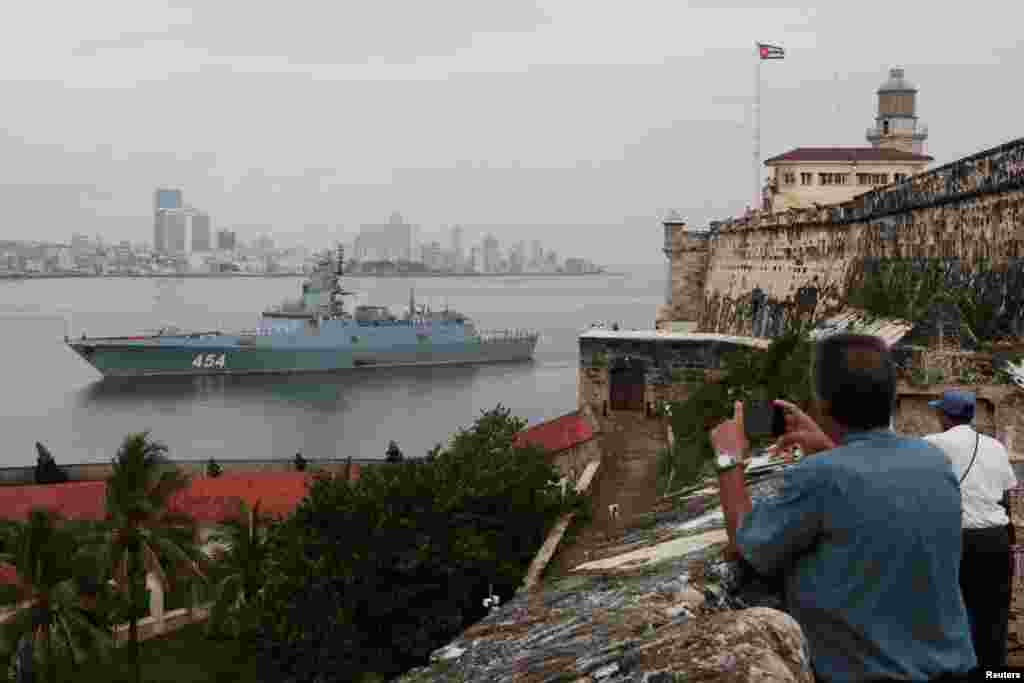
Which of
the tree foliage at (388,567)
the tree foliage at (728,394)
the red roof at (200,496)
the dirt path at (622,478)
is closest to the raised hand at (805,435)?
the dirt path at (622,478)

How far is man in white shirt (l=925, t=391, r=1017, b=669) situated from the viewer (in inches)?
123

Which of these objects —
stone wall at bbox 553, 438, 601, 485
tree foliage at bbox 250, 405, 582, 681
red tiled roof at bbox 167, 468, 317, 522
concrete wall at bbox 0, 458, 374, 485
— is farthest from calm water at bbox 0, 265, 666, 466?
tree foliage at bbox 250, 405, 582, 681

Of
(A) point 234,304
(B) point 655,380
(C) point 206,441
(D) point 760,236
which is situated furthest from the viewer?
(A) point 234,304

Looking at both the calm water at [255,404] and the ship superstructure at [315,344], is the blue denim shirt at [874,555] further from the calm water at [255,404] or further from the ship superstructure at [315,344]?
the ship superstructure at [315,344]

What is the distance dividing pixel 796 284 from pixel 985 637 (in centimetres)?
1801

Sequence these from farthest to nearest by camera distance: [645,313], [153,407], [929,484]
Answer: [645,313] < [153,407] < [929,484]

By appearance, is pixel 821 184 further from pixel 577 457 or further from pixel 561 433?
pixel 577 457

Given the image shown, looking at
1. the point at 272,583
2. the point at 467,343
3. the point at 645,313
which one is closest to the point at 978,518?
the point at 272,583

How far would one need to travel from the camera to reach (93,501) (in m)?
18.7

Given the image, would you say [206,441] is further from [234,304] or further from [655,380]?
[234,304]

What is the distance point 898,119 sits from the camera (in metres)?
34.1

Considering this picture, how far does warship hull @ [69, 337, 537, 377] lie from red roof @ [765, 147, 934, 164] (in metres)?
32.0

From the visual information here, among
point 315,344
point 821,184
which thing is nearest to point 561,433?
point 821,184

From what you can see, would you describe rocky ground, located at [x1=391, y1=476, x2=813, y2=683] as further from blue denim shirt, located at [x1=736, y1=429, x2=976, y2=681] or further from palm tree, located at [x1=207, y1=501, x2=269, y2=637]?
palm tree, located at [x1=207, y1=501, x2=269, y2=637]
